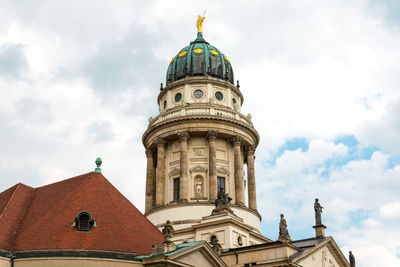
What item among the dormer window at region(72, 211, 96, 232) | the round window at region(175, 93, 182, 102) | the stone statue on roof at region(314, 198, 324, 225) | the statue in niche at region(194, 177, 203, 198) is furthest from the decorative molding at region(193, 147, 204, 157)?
the dormer window at region(72, 211, 96, 232)

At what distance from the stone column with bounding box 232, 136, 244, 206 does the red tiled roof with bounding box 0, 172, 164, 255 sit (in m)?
20.0

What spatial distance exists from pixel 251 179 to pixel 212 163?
544cm

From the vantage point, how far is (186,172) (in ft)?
170

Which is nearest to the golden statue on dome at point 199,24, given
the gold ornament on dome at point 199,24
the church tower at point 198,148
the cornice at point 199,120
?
the gold ornament on dome at point 199,24

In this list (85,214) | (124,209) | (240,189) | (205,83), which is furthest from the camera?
(205,83)

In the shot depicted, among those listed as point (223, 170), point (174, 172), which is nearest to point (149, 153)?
point (174, 172)

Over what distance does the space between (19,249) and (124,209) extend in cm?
662

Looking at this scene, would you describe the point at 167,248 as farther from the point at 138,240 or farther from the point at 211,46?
the point at 211,46

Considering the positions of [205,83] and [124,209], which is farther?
[205,83]

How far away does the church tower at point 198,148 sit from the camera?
166 feet

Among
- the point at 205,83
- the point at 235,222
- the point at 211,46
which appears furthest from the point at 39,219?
the point at 211,46

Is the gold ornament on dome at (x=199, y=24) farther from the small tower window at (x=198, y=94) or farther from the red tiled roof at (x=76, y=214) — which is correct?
the red tiled roof at (x=76, y=214)

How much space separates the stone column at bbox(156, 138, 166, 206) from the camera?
173ft

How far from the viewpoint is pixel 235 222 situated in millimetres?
44969
